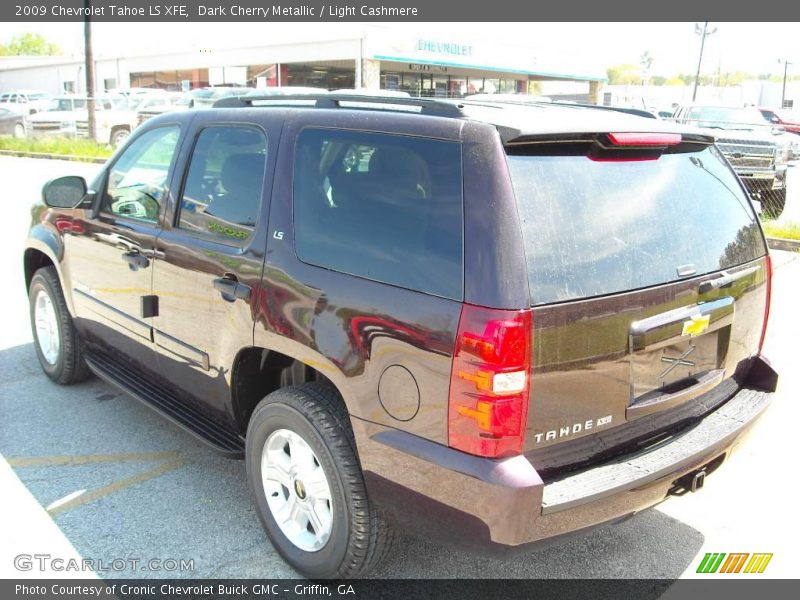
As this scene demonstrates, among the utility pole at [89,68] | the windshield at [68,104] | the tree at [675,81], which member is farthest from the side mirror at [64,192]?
the tree at [675,81]

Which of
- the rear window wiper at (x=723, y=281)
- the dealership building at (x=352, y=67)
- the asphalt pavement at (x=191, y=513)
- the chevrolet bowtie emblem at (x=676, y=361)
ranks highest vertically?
the dealership building at (x=352, y=67)

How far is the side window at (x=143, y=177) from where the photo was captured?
3930 millimetres

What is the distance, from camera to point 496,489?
7.60 ft

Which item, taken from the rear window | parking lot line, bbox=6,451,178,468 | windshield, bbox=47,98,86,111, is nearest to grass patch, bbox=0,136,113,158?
windshield, bbox=47,98,86,111

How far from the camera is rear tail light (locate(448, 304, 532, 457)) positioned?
2297 mm

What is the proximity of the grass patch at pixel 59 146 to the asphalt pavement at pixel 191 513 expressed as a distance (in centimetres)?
1891

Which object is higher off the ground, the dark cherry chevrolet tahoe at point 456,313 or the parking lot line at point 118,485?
the dark cherry chevrolet tahoe at point 456,313

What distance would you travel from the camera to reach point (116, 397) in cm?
492

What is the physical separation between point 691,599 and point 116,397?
3.74 meters

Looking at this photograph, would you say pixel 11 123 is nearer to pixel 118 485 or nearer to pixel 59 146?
pixel 59 146

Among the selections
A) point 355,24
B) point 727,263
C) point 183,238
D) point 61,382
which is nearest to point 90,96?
point 355,24

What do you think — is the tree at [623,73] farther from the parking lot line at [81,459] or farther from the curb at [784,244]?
the parking lot line at [81,459]

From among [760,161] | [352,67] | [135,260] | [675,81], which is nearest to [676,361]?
[135,260]

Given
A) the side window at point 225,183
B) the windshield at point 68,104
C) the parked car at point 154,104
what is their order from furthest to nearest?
1. the windshield at point 68,104
2. the parked car at point 154,104
3. the side window at point 225,183
